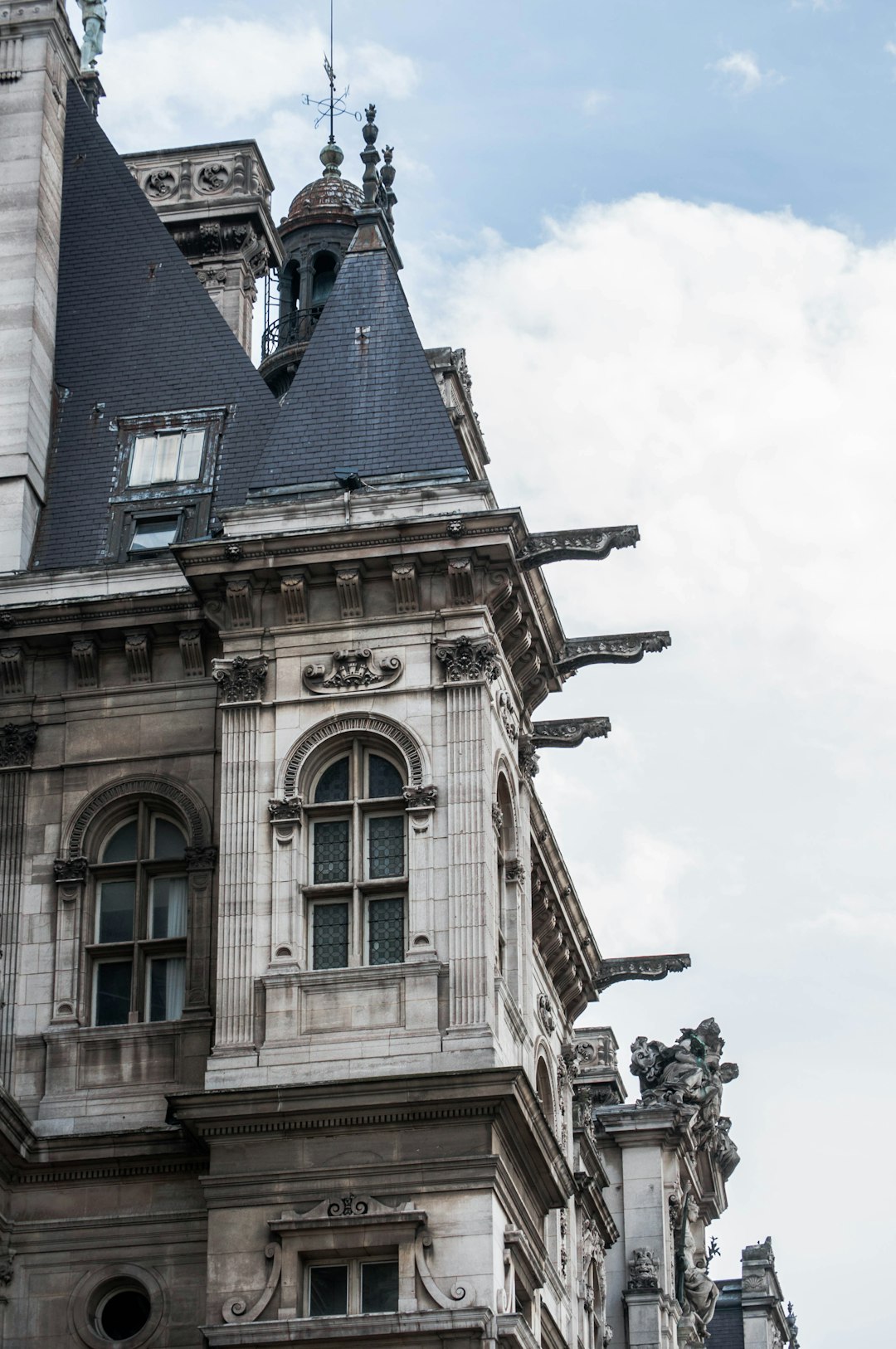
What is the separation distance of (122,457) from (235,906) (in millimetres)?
9692

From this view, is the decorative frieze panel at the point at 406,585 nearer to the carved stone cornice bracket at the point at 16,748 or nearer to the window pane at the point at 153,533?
the window pane at the point at 153,533

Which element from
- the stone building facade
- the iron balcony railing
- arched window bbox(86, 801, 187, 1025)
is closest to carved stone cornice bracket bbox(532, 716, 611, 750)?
the stone building facade

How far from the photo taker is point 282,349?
58.4m

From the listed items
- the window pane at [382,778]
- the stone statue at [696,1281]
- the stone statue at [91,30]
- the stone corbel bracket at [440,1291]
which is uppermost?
the stone statue at [91,30]

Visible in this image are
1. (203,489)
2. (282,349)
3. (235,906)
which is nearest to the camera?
(235,906)

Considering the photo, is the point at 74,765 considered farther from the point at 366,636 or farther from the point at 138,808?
the point at 366,636

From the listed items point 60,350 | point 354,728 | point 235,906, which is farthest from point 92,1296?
point 60,350

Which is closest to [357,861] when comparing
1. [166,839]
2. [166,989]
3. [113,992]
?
[166,989]

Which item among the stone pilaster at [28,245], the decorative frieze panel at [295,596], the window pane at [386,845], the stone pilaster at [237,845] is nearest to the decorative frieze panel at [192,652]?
the stone pilaster at [237,845]

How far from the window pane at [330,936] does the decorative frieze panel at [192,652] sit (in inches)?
183

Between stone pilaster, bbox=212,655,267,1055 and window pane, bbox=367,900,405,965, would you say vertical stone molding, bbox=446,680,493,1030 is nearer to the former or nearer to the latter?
window pane, bbox=367,900,405,965

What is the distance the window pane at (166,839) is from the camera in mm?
42812

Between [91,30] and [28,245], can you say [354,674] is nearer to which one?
[28,245]

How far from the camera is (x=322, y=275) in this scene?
6016cm
